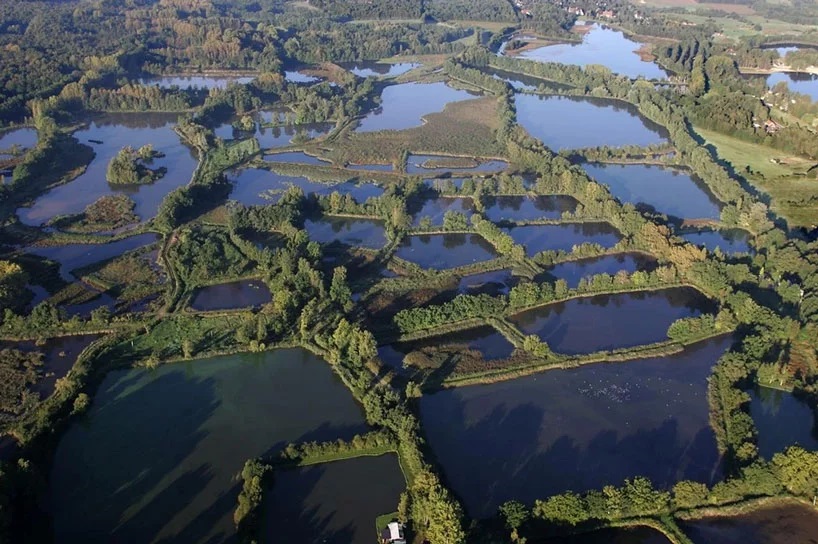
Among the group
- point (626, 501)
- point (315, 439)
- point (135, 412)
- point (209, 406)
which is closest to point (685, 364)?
point (626, 501)

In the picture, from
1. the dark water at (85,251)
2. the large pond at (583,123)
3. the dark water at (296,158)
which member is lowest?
the dark water at (85,251)

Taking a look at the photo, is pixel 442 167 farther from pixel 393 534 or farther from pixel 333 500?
pixel 393 534

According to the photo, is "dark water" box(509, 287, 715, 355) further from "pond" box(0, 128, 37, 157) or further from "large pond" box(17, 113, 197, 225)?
"pond" box(0, 128, 37, 157)

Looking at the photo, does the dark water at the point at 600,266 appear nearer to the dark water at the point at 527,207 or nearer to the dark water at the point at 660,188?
the dark water at the point at 527,207

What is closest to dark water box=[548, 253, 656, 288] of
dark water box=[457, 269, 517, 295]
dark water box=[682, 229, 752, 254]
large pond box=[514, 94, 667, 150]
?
dark water box=[457, 269, 517, 295]

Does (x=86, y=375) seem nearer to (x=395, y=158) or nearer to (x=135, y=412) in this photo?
(x=135, y=412)

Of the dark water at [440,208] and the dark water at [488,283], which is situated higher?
the dark water at [440,208]

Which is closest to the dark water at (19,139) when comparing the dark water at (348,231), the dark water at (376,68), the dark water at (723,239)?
the dark water at (348,231)

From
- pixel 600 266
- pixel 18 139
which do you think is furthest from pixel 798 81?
pixel 18 139
